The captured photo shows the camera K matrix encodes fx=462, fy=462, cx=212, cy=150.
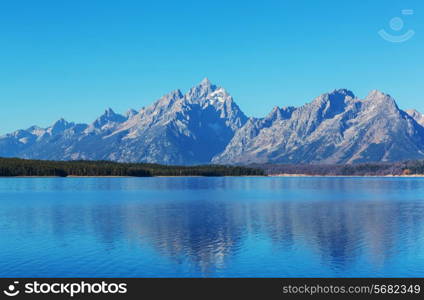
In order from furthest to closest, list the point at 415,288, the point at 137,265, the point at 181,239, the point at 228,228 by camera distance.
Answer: the point at 228,228, the point at 181,239, the point at 137,265, the point at 415,288

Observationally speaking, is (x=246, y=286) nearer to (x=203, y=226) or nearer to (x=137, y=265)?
(x=137, y=265)

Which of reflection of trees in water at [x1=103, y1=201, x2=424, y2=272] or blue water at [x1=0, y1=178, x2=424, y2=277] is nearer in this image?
blue water at [x1=0, y1=178, x2=424, y2=277]

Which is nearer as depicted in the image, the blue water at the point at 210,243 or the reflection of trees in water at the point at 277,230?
the blue water at the point at 210,243

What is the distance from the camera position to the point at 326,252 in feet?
233

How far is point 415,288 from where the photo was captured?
48781 millimetres

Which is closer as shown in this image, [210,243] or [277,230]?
[210,243]

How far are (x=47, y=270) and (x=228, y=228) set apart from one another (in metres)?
44.0

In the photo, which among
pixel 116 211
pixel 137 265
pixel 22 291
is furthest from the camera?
pixel 116 211

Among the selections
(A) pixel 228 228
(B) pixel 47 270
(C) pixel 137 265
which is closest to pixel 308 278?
(C) pixel 137 265

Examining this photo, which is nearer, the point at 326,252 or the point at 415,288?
the point at 415,288

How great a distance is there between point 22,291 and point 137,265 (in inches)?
758

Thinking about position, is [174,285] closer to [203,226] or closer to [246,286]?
[246,286]

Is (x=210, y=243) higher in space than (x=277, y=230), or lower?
higher

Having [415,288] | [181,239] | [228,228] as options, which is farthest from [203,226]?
[415,288]
